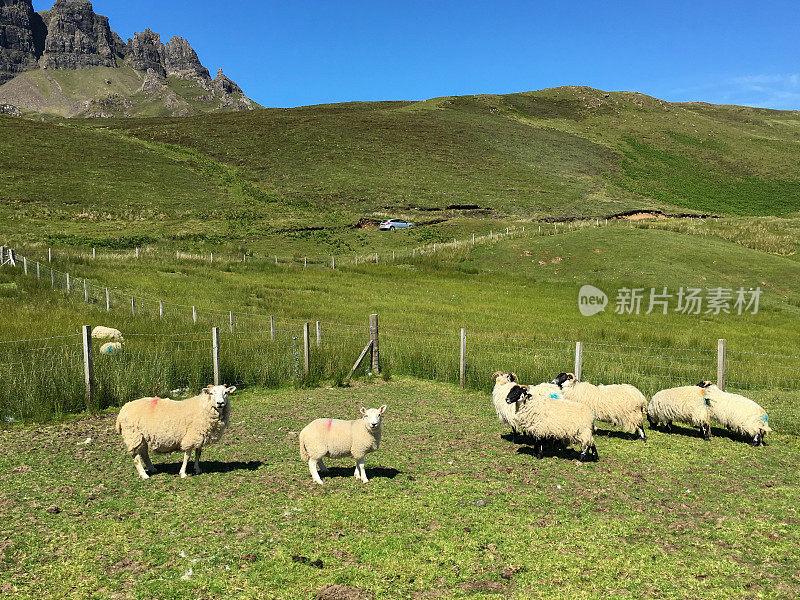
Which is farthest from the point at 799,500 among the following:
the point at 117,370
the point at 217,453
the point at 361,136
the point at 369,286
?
the point at 361,136

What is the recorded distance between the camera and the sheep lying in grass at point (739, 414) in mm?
11359

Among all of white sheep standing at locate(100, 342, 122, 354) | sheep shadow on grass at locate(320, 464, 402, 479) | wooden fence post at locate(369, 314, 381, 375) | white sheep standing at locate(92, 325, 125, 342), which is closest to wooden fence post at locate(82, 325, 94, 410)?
white sheep standing at locate(100, 342, 122, 354)

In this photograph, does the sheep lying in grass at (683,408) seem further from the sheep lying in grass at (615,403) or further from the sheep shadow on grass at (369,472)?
the sheep shadow on grass at (369,472)

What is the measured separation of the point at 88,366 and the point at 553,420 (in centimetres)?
996

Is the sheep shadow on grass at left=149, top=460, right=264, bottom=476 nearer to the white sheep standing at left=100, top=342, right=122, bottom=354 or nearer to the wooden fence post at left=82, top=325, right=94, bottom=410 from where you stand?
the wooden fence post at left=82, top=325, right=94, bottom=410

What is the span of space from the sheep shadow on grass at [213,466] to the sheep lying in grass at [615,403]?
6.30m

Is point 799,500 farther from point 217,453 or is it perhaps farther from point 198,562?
point 217,453

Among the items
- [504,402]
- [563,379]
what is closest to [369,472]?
[504,402]

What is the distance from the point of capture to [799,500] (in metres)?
8.41

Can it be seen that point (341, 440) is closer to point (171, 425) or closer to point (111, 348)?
point (171, 425)

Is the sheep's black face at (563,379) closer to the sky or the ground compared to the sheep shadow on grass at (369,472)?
closer to the sky

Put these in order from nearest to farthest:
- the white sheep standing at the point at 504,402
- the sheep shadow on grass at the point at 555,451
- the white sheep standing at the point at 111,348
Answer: the sheep shadow on grass at the point at 555,451 < the white sheep standing at the point at 504,402 < the white sheep standing at the point at 111,348

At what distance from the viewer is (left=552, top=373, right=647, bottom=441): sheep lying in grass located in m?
11.8

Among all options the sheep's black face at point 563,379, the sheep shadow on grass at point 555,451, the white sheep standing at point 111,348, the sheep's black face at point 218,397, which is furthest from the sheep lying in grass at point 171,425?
the sheep's black face at point 563,379
